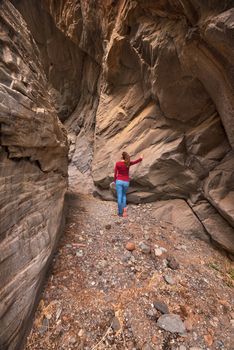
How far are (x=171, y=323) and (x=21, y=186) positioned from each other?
327 centimetres

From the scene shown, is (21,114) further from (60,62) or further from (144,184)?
(60,62)

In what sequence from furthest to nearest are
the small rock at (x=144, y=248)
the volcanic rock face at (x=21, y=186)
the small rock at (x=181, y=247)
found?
1. the small rock at (x=181, y=247)
2. the small rock at (x=144, y=248)
3. the volcanic rock face at (x=21, y=186)

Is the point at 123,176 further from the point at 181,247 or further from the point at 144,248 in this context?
the point at 181,247

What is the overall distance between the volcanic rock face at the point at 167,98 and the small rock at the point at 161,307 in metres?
2.37

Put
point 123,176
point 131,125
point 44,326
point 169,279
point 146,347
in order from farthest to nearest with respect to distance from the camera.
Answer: point 131,125
point 123,176
point 169,279
point 44,326
point 146,347

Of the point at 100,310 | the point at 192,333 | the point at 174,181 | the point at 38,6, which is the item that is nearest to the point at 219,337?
the point at 192,333

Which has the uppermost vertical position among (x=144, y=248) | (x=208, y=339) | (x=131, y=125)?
(x=131, y=125)

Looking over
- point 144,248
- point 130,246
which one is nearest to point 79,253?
point 130,246

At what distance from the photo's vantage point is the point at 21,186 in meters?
3.02

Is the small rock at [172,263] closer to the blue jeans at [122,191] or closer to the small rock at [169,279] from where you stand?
the small rock at [169,279]

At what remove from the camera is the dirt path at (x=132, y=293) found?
Result: 2676mm

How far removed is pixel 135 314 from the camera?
2951 mm

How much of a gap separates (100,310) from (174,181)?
12.8ft

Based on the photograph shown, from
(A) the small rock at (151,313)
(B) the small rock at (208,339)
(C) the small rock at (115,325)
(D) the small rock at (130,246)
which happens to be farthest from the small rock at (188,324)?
(D) the small rock at (130,246)
